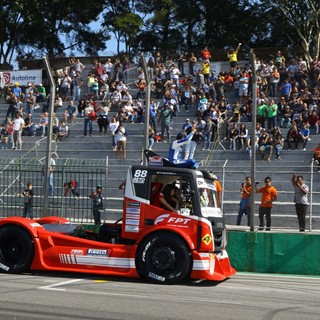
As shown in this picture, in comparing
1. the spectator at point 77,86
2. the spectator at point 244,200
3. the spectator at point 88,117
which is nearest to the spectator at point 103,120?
the spectator at point 88,117

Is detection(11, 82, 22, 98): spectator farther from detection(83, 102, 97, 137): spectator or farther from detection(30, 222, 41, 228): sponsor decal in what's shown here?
detection(30, 222, 41, 228): sponsor decal

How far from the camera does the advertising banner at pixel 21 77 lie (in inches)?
1390

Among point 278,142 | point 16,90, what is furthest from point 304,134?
point 16,90

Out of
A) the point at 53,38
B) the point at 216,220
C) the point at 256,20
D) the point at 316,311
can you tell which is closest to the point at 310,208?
the point at 216,220

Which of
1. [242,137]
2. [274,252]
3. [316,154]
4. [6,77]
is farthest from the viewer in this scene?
[6,77]

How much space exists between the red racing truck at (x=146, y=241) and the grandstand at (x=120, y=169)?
156 inches

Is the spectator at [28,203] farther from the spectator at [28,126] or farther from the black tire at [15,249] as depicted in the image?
the spectator at [28,126]

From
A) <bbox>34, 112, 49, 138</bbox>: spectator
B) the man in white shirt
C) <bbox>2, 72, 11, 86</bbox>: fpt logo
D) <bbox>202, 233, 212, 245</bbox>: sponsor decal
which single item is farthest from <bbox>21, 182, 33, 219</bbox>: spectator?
<bbox>2, 72, 11, 86</bbox>: fpt logo

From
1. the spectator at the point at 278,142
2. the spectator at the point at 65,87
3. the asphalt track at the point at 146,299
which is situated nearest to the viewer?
the asphalt track at the point at 146,299

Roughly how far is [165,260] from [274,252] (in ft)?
12.8

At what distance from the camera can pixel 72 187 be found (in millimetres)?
17734

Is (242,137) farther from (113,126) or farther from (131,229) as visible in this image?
(131,229)

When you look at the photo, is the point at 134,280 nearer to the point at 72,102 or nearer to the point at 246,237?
the point at 246,237

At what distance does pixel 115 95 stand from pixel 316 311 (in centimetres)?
2169
